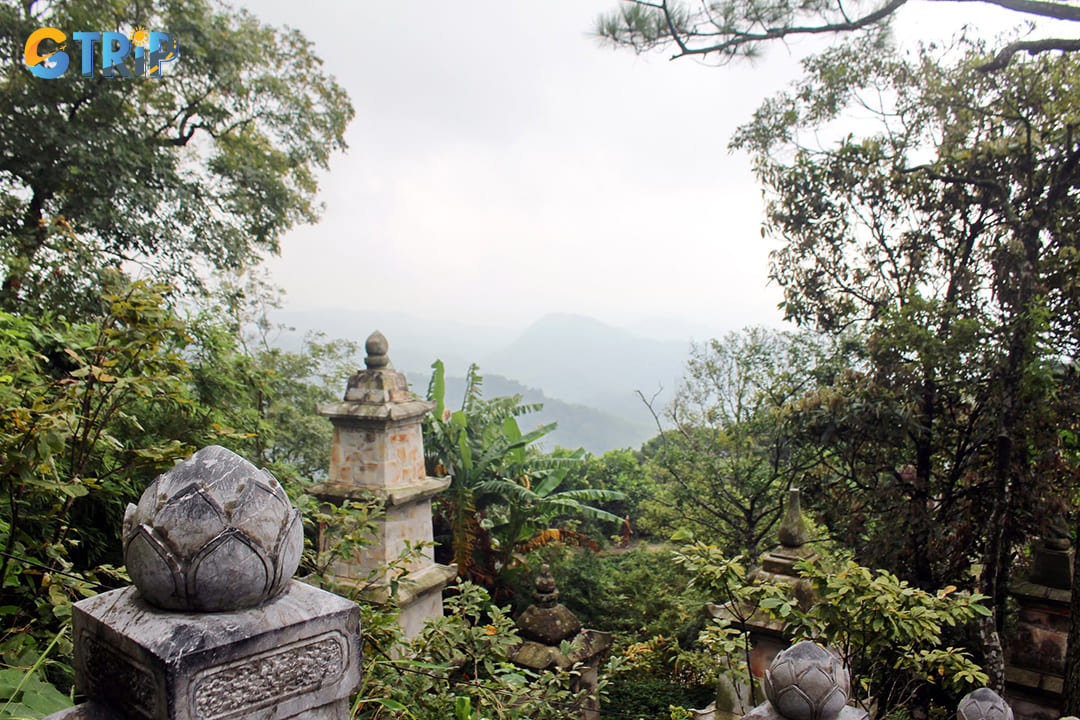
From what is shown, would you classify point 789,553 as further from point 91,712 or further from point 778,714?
point 91,712

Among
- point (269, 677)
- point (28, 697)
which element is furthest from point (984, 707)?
point (28, 697)

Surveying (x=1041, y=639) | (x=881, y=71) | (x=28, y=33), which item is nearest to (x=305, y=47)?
(x=28, y=33)

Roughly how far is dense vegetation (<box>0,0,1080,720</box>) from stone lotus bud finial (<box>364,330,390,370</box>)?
0.97 m

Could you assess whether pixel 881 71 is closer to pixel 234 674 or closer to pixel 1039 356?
pixel 1039 356

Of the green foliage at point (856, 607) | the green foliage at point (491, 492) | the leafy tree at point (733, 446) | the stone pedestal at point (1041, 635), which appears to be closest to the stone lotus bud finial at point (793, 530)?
the green foliage at point (856, 607)

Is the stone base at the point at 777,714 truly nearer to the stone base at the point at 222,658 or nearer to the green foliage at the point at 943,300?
the stone base at the point at 222,658

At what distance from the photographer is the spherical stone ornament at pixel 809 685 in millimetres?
2035

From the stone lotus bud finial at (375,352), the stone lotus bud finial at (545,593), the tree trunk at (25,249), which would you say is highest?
the tree trunk at (25,249)

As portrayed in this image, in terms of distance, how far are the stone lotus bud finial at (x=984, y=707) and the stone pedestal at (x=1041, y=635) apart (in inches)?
139

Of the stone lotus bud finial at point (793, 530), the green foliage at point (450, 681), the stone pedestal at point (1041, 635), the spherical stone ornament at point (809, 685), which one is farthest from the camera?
the stone pedestal at point (1041, 635)

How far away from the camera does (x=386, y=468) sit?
5.50 m

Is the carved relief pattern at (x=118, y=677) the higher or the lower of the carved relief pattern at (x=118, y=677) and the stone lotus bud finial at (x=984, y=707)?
the higher

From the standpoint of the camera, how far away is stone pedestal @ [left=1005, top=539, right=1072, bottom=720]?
16.7ft

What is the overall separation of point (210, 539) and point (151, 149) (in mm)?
8195
